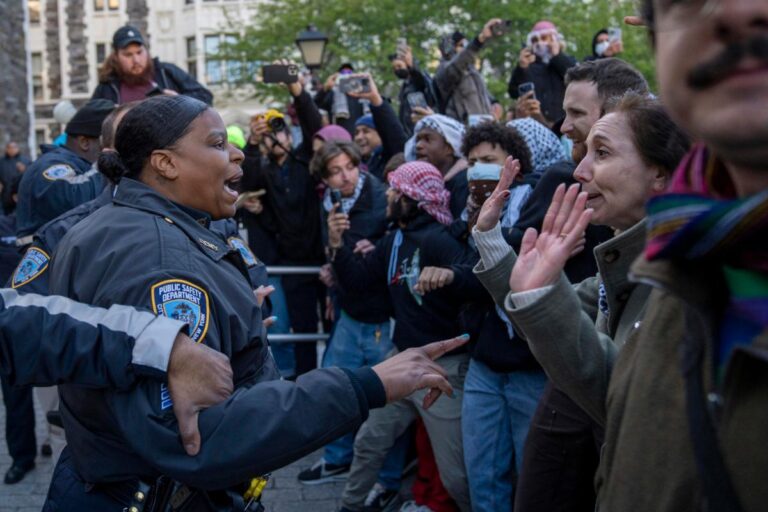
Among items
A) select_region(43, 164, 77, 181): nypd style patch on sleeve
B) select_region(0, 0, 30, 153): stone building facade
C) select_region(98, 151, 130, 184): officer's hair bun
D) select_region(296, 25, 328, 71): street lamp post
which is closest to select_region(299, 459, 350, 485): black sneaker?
select_region(43, 164, 77, 181): nypd style patch on sleeve

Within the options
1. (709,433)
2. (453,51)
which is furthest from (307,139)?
(709,433)

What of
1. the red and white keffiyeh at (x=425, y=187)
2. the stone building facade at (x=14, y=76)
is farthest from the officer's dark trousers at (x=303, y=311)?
the stone building facade at (x=14, y=76)

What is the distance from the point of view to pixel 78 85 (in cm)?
4603

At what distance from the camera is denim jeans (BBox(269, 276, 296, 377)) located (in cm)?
778

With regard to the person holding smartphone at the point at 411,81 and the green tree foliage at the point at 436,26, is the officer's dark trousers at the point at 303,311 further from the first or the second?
the green tree foliage at the point at 436,26

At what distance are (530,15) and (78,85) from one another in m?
26.3

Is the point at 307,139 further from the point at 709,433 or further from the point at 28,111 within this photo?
the point at 28,111

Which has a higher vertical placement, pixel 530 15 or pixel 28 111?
pixel 530 15

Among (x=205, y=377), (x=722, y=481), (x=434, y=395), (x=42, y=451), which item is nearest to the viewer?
(x=722, y=481)

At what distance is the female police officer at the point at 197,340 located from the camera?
97.6 inches

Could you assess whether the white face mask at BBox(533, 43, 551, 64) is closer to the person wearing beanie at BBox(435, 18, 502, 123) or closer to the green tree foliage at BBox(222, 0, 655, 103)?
the person wearing beanie at BBox(435, 18, 502, 123)

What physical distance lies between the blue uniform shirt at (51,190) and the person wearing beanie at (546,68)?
12.5ft

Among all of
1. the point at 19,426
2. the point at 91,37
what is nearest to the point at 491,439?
the point at 19,426

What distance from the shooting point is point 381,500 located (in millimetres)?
6117
